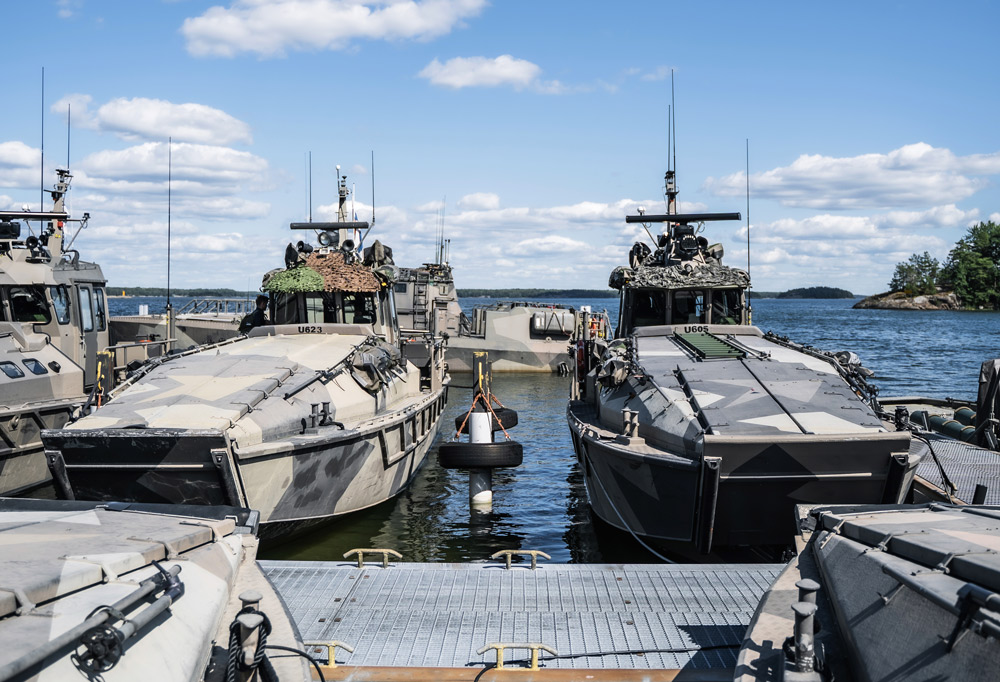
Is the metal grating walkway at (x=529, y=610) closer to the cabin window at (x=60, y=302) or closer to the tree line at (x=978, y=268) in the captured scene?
the cabin window at (x=60, y=302)

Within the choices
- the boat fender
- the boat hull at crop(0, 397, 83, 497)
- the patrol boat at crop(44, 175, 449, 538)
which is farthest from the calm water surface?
the boat hull at crop(0, 397, 83, 497)

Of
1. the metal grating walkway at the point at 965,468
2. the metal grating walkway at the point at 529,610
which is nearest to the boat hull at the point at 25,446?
the metal grating walkway at the point at 529,610

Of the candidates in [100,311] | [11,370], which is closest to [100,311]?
[100,311]

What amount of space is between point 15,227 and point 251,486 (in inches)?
411

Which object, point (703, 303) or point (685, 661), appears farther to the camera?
point (703, 303)

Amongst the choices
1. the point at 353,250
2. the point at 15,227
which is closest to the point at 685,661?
the point at 353,250

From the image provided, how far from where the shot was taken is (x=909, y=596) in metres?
3.95

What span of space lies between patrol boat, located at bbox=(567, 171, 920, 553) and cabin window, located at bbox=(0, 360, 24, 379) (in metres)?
8.45

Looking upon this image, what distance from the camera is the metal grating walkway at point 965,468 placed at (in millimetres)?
9977

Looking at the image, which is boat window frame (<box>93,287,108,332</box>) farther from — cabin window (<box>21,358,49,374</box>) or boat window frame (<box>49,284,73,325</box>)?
cabin window (<box>21,358,49,374</box>)

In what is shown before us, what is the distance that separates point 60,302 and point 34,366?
2.64 m

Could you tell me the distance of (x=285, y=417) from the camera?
394 inches

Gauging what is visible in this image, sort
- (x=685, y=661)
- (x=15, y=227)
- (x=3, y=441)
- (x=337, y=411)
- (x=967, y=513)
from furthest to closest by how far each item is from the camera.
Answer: (x=15, y=227) → (x=3, y=441) → (x=337, y=411) → (x=685, y=661) → (x=967, y=513)

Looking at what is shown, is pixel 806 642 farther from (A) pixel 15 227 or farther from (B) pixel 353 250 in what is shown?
(A) pixel 15 227
